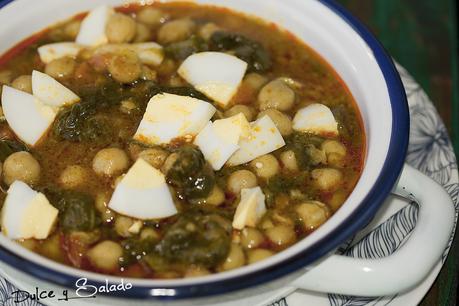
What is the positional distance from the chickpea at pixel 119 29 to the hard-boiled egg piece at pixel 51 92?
1.76 feet

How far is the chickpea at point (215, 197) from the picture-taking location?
305 cm

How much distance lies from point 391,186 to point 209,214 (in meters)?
Result: 0.80

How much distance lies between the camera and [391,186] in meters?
2.74

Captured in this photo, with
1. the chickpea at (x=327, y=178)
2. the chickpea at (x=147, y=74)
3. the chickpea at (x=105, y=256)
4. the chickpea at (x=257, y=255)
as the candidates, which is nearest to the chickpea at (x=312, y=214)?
the chickpea at (x=327, y=178)

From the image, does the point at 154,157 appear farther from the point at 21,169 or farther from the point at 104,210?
the point at 21,169

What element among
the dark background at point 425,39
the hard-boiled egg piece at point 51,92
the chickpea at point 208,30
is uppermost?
the hard-boiled egg piece at point 51,92

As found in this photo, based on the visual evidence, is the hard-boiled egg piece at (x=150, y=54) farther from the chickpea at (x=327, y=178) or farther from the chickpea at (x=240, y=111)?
the chickpea at (x=327, y=178)

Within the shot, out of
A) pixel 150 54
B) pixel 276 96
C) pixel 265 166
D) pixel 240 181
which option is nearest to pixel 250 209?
pixel 240 181

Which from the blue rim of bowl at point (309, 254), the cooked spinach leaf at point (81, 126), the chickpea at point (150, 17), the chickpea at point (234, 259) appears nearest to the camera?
the blue rim of bowl at point (309, 254)

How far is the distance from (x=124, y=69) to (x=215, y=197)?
996 millimetres

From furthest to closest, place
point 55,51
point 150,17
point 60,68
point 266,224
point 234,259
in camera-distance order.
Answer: point 150,17
point 55,51
point 60,68
point 266,224
point 234,259

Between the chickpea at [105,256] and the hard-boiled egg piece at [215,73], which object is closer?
the chickpea at [105,256]

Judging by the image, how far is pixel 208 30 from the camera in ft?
13.1

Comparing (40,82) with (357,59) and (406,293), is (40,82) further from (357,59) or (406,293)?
(406,293)
